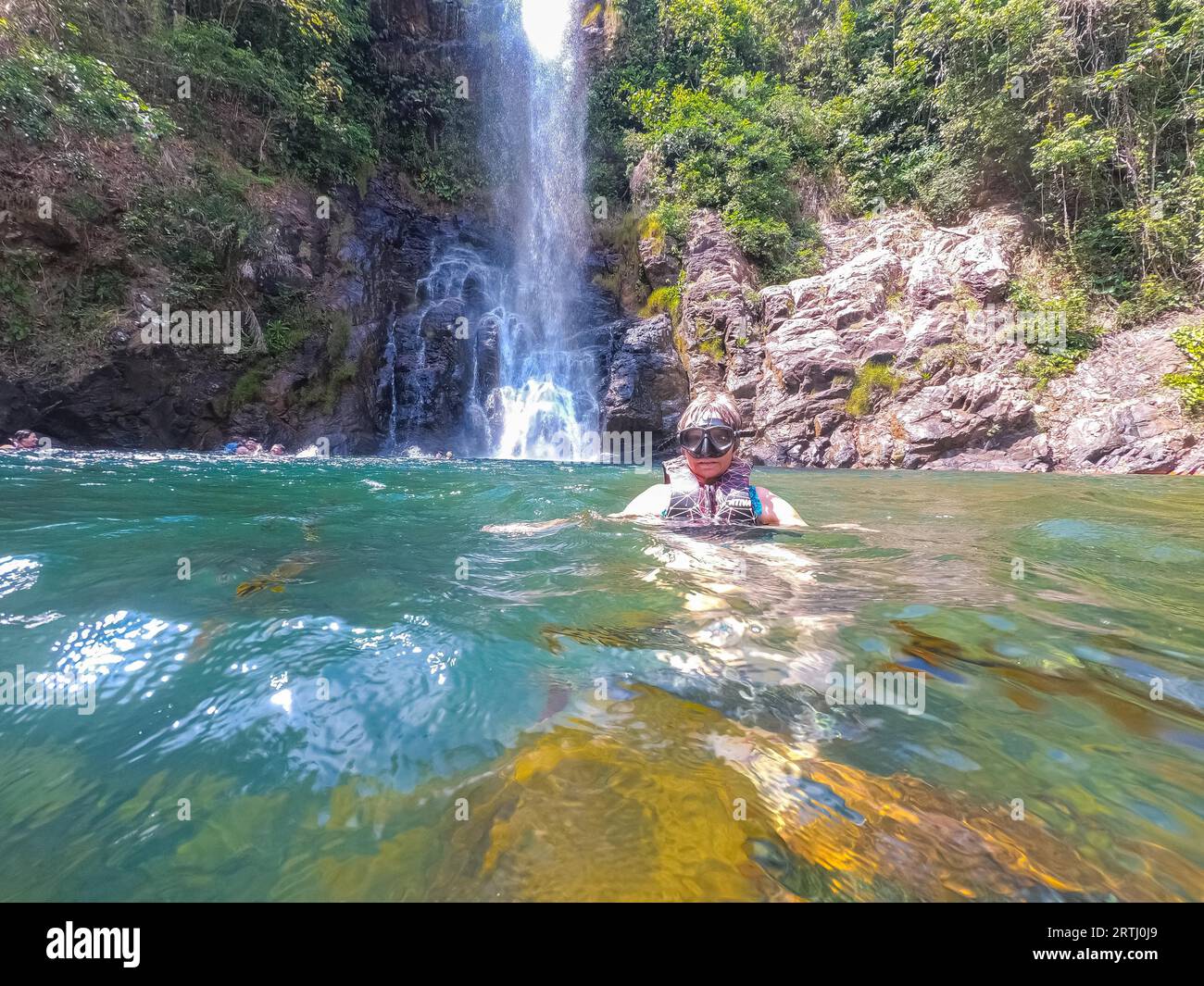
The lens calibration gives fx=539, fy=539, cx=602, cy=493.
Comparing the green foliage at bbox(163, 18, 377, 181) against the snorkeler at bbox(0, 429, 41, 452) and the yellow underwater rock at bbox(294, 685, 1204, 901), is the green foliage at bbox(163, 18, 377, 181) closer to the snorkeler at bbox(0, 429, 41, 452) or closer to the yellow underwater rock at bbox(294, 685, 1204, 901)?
the snorkeler at bbox(0, 429, 41, 452)

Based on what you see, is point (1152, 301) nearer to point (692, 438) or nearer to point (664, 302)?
point (664, 302)

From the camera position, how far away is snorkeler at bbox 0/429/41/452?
10.5 metres

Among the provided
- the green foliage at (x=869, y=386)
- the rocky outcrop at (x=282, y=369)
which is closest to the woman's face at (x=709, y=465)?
the green foliage at (x=869, y=386)

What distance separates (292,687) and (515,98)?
24955 mm

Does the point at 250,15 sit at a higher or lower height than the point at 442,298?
higher

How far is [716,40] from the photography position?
19578mm

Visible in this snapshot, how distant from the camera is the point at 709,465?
13.8 feet

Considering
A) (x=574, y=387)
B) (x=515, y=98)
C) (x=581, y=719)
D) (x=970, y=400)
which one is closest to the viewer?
(x=581, y=719)

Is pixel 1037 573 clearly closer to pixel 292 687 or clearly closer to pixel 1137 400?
pixel 292 687

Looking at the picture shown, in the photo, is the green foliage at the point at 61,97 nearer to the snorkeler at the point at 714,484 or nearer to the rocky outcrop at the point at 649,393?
the rocky outcrop at the point at 649,393

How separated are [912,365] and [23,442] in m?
19.1

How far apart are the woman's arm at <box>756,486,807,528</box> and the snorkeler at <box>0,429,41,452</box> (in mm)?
13693

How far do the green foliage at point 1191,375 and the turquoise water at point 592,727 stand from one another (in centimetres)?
1048
